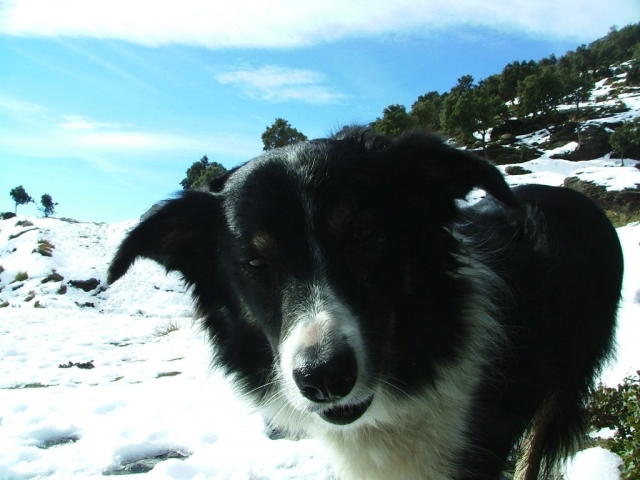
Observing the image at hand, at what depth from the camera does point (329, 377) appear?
69.1 inches

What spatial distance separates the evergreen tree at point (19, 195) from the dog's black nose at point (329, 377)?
8219 cm

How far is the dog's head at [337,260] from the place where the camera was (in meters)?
1.99

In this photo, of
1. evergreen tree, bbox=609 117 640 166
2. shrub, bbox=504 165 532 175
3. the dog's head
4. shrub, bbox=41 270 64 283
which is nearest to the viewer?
the dog's head

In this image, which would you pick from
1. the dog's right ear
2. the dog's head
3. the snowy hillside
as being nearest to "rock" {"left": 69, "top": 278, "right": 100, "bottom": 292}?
the snowy hillside

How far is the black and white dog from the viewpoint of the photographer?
2.08 m

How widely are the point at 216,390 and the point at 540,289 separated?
12.1 feet

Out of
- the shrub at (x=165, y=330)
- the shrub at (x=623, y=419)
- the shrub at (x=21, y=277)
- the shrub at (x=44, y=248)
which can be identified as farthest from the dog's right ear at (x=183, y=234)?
the shrub at (x=44, y=248)

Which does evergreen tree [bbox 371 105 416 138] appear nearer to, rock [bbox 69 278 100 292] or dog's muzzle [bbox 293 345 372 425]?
rock [bbox 69 278 100 292]

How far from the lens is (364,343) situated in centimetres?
194

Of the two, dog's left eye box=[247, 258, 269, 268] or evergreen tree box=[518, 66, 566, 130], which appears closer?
dog's left eye box=[247, 258, 269, 268]

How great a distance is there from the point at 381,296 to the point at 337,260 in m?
0.26

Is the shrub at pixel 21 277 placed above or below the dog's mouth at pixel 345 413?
below

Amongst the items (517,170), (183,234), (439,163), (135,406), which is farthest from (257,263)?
(517,170)

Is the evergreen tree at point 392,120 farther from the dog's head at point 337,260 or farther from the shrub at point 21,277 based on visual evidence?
the dog's head at point 337,260
